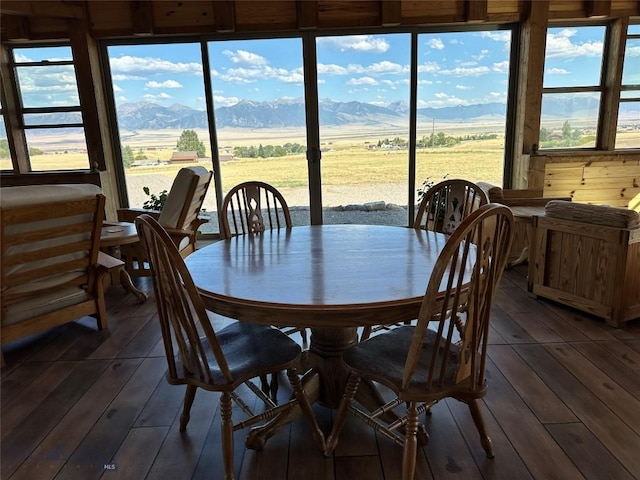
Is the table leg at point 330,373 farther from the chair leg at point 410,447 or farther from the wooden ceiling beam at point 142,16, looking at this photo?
the wooden ceiling beam at point 142,16

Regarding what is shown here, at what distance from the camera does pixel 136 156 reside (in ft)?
16.6

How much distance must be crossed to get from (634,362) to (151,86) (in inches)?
202

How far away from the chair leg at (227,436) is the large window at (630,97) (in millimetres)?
5196

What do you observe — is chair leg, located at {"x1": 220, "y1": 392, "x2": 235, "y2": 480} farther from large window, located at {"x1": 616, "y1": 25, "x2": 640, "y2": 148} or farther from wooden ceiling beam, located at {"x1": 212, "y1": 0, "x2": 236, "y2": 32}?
large window, located at {"x1": 616, "y1": 25, "x2": 640, "y2": 148}

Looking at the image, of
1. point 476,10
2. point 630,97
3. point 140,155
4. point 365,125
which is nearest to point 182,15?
point 140,155

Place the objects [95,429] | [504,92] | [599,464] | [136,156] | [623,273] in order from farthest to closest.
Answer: [136,156]
[504,92]
[623,273]
[95,429]
[599,464]

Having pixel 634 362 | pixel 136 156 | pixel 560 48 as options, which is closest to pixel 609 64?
pixel 560 48

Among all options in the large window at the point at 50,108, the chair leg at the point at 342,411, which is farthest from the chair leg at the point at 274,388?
the large window at the point at 50,108

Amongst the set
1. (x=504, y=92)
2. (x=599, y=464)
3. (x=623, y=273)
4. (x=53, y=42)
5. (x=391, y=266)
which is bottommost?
(x=599, y=464)

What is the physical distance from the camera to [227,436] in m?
1.44

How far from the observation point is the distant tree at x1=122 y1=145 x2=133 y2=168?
5.04m

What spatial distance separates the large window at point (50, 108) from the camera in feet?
Answer: 15.6

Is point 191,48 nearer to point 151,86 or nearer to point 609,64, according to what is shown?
point 151,86

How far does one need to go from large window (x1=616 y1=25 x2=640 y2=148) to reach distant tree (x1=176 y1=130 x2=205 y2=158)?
476 cm
